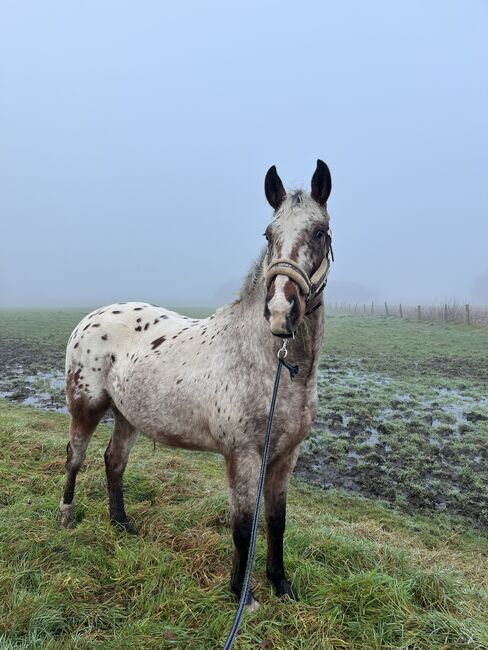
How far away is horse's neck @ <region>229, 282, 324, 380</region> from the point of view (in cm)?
294

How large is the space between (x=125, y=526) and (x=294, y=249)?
11.0ft

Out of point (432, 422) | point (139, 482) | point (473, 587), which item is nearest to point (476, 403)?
point (432, 422)

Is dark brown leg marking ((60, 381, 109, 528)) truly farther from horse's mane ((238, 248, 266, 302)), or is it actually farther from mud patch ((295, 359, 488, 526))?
mud patch ((295, 359, 488, 526))

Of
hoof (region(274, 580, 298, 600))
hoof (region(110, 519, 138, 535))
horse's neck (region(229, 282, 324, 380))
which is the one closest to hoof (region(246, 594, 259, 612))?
hoof (region(274, 580, 298, 600))

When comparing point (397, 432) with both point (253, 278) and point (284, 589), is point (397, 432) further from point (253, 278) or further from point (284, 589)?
point (253, 278)

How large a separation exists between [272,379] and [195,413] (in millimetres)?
762

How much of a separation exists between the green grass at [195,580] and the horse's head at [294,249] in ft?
7.01

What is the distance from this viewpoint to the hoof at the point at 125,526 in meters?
4.11

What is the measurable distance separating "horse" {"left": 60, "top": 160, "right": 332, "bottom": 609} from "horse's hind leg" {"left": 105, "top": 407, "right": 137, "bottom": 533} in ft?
0.86

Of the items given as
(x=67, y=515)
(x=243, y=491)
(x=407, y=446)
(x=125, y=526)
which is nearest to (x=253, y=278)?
(x=243, y=491)

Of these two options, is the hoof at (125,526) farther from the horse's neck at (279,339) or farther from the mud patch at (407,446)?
the mud patch at (407,446)

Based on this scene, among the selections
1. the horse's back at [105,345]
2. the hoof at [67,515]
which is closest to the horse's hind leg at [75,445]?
the hoof at [67,515]

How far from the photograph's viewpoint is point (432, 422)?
31.9 feet

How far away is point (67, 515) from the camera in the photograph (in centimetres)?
418
